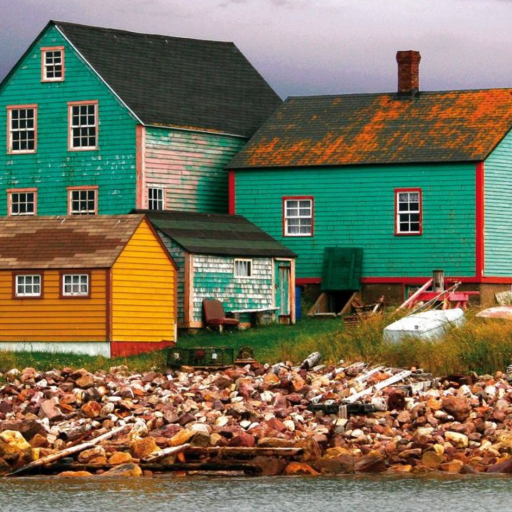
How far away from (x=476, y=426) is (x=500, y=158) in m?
17.9

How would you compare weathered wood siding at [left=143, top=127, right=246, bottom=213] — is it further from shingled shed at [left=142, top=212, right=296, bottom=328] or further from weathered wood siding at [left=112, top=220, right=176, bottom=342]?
weathered wood siding at [left=112, top=220, right=176, bottom=342]

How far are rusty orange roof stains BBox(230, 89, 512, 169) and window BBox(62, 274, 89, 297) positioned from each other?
10343 mm

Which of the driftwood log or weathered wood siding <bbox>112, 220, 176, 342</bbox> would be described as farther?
weathered wood siding <bbox>112, 220, 176, 342</bbox>

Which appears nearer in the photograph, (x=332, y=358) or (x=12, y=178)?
(x=332, y=358)

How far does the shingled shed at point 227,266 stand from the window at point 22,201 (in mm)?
6232

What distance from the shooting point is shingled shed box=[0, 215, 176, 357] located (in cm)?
4009

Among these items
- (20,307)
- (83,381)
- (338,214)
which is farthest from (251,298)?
(83,381)

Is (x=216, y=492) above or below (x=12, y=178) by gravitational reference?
below

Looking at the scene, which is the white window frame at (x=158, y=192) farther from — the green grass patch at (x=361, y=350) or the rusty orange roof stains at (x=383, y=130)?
the green grass patch at (x=361, y=350)

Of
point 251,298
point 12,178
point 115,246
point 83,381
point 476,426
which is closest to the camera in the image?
point 476,426

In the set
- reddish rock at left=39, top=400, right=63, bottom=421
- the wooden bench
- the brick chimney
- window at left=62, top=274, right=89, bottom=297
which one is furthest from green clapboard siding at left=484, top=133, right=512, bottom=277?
reddish rock at left=39, top=400, right=63, bottom=421

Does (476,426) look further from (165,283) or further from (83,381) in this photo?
(165,283)

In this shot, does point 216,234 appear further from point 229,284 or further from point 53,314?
point 53,314

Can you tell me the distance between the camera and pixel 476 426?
30484mm
